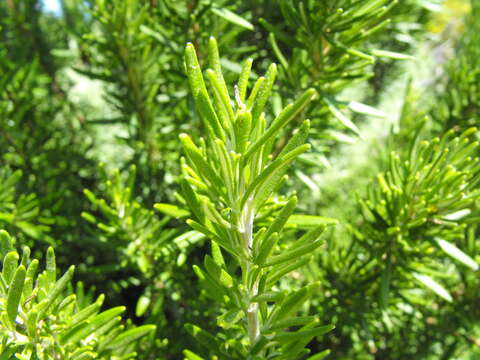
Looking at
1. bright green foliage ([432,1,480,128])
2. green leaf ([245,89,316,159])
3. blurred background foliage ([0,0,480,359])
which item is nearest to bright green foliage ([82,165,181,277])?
blurred background foliage ([0,0,480,359])

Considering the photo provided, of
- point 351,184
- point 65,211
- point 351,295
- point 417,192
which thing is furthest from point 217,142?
point 351,184

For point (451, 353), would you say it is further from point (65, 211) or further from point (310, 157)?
point (65, 211)

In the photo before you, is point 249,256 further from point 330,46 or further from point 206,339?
point 330,46

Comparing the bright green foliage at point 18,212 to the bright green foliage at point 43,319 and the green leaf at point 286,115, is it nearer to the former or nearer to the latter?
the bright green foliage at point 43,319

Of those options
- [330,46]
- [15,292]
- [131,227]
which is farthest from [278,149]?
[15,292]

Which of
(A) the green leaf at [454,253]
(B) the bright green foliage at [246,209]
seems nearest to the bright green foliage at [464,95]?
(A) the green leaf at [454,253]

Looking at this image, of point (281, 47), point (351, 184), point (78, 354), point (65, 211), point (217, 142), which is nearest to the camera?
point (217, 142)

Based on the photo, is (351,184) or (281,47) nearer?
(281,47)

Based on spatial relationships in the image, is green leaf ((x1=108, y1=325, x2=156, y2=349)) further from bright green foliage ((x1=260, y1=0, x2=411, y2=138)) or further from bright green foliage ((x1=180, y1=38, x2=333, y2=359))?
bright green foliage ((x1=260, y1=0, x2=411, y2=138))
